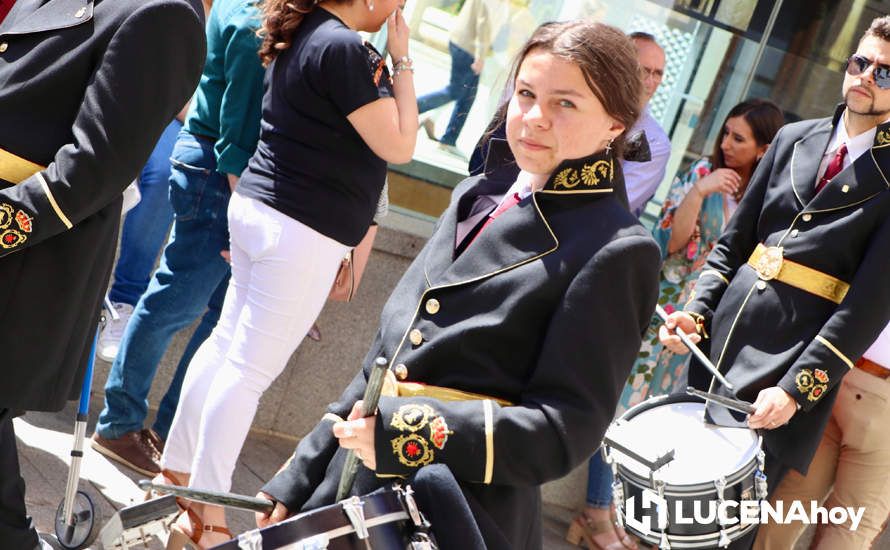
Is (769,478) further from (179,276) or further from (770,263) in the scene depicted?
(179,276)

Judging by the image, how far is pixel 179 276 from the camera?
4.06m

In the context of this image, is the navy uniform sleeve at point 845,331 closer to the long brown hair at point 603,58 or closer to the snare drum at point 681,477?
the snare drum at point 681,477

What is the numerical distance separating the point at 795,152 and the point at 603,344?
2.08m

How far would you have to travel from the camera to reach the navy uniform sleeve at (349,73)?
3291 mm

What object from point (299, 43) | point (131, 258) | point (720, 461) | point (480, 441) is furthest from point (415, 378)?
point (131, 258)

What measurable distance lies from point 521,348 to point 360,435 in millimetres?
330

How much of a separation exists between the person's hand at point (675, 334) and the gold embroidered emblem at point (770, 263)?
0.90 ft

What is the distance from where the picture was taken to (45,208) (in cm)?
234

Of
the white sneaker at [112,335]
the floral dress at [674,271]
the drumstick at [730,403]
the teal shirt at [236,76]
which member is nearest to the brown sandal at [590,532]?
the floral dress at [674,271]

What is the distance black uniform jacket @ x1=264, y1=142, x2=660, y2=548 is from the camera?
194 centimetres

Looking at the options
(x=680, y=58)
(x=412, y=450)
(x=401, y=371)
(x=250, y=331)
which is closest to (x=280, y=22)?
(x=250, y=331)

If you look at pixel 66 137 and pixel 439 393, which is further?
pixel 66 137

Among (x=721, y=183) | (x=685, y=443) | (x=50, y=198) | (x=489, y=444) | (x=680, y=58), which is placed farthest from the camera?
(x=680, y=58)

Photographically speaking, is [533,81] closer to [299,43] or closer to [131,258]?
[299,43]
